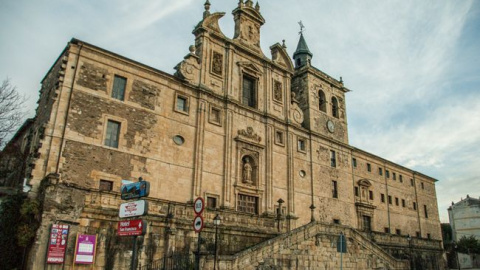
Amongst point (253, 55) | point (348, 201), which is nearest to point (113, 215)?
point (253, 55)

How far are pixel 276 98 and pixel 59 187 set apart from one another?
1778 cm

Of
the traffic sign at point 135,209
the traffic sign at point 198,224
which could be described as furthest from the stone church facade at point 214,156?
the traffic sign at point 135,209

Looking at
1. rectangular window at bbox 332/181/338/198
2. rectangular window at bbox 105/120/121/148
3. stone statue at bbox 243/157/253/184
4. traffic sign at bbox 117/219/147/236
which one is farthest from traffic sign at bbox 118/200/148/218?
rectangular window at bbox 332/181/338/198

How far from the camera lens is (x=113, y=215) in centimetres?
1753

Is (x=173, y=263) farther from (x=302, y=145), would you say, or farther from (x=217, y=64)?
(x=302, y=145)

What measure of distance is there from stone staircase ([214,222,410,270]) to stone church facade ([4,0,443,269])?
6 centimetres

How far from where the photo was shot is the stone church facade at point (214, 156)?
696 inches

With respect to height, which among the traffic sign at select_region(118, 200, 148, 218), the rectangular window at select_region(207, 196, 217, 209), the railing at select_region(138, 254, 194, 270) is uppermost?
the rectangular window at select_region(207, 196, 217, 209)

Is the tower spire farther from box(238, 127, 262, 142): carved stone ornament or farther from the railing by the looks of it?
the railing

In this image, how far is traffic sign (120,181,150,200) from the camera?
435 inches

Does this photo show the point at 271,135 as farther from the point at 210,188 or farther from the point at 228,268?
the point at 228,268

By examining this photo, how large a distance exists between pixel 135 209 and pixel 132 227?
0.51 m

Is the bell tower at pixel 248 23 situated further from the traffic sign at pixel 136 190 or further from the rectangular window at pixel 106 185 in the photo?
the traffic sign at pixel 136 190

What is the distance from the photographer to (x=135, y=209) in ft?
36.4
